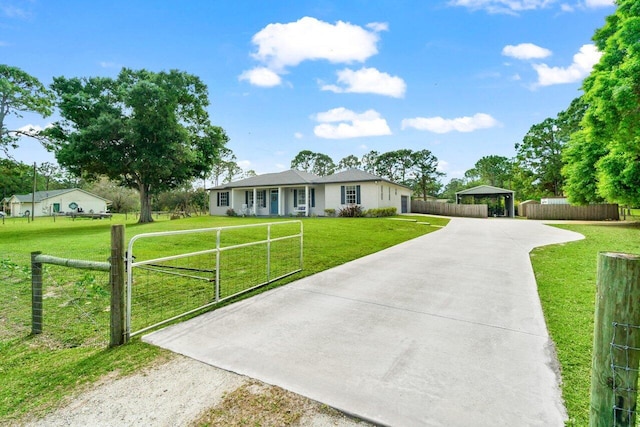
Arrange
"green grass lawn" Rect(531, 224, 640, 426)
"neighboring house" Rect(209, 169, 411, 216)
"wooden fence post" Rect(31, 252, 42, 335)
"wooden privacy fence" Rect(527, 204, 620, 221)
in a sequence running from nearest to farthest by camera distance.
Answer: "green grass lawn" Rect(531, 224, 640, 426)
"wooden fence post" Rect(31, 252, 42, 335)
"neighboring house" Rect(209, 169, 411, 216)
"wooden privacy fence" Rect(527, 204, 620, 221)

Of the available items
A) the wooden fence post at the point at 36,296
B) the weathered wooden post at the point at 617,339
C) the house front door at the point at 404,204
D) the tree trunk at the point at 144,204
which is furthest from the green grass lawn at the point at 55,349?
the house front door at the point at 404,204

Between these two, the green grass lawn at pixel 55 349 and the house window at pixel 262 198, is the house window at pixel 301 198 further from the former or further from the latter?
the green grass lawn at pixel 55 349

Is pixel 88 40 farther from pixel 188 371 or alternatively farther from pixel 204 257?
pixel 188 371

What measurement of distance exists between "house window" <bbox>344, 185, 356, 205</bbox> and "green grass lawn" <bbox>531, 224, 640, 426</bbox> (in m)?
14.8

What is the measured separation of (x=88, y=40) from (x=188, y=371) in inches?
606

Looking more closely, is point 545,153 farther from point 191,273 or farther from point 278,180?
point 191,273

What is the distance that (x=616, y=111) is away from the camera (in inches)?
425

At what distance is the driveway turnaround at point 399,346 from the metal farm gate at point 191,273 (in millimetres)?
523

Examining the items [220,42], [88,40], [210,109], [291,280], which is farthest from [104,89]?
[291,280]

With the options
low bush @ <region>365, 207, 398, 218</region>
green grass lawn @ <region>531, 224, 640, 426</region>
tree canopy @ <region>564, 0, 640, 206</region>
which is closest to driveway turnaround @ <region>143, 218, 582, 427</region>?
green grass lawn @ <region>531, 224, 640, 426</region>

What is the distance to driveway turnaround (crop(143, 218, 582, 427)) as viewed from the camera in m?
2.23

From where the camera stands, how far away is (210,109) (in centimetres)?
2503

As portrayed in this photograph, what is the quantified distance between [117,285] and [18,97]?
2508 cm

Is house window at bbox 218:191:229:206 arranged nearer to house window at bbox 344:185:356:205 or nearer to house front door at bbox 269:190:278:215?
house front door at bbox 269:190:278:215
